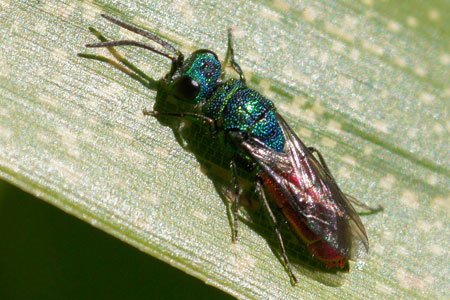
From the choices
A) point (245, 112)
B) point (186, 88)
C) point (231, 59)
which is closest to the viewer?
point (186, 88)

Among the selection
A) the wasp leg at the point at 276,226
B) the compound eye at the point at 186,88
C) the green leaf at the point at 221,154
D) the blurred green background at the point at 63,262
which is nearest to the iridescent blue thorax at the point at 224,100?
the compound eye at the point at 186,88

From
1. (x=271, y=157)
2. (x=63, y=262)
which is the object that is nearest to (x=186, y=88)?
(x=271, y=157)

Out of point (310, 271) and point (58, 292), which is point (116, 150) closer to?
point (58, 292)

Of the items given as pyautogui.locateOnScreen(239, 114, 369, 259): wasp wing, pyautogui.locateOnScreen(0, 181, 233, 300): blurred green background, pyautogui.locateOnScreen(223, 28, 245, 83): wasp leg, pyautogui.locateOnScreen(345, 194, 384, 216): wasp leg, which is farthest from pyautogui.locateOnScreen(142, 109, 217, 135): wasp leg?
pyautogui.locateOnScreen(345, 194, 384, 216): wasp leg

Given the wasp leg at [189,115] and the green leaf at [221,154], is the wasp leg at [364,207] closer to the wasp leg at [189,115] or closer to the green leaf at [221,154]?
the green leaf at [221,154]

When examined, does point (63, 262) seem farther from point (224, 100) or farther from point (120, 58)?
point (224, 100)

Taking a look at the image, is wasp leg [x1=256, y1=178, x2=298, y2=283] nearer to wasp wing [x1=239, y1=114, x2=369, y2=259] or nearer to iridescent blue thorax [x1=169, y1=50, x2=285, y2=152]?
wasp wing [x1=239, y1=114, x2=369, y2=259]
